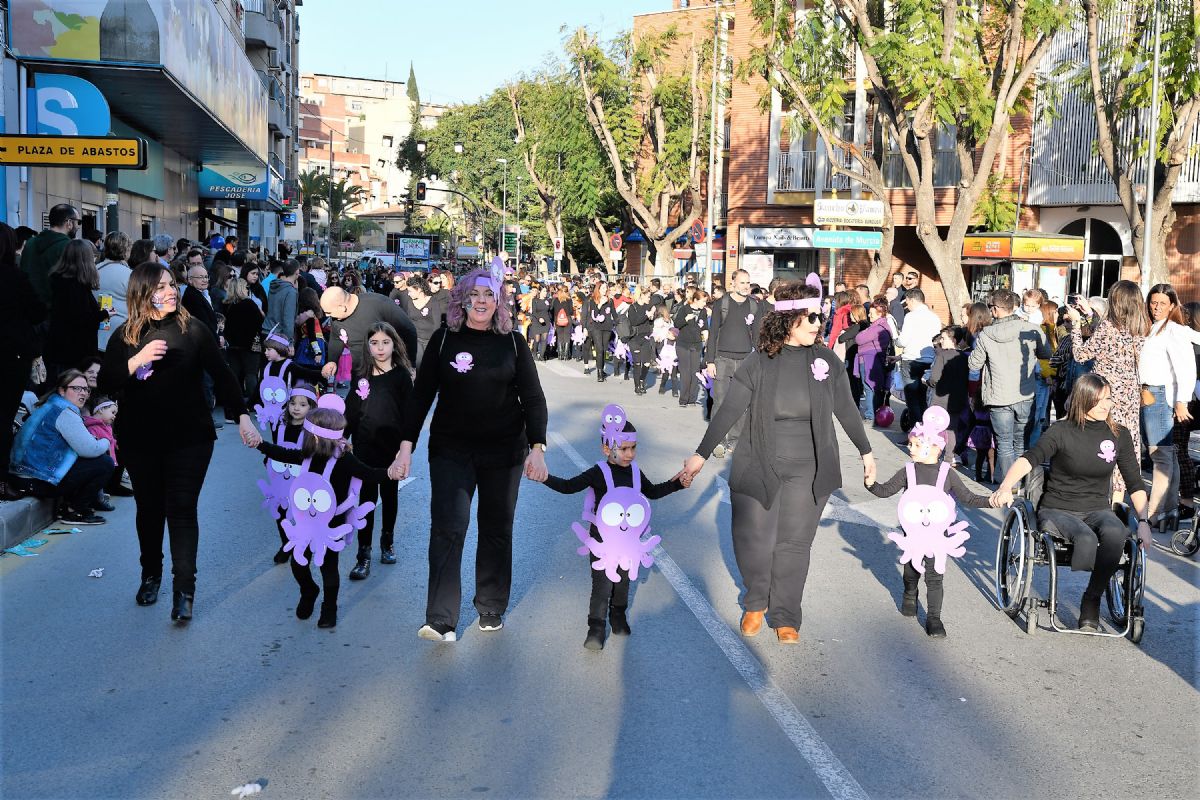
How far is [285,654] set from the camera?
20.6ft

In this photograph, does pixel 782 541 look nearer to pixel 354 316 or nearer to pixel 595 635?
pixel 595 635

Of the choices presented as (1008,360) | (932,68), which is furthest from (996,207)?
(1008,360)

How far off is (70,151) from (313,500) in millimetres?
8341

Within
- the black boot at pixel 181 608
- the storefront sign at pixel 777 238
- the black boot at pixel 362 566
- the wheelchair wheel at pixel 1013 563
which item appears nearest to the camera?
the black boot at pixel 181 608

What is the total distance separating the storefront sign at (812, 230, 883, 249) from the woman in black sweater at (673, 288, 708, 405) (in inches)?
249

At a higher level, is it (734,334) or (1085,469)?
(734,334)

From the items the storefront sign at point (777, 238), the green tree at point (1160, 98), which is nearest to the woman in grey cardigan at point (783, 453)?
the green tree at point (1160, 98)

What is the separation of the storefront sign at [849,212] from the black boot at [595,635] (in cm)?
2012

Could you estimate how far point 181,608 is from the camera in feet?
22.2

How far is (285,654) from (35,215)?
1503 cm

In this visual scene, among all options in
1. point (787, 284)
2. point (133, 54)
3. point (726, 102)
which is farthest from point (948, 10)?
point (726, 102)

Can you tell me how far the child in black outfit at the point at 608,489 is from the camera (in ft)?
21.2

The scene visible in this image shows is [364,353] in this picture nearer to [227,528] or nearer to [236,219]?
[227,528]

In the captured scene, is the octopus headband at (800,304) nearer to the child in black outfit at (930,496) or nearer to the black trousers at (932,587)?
the child in black outfit at (930,496)
